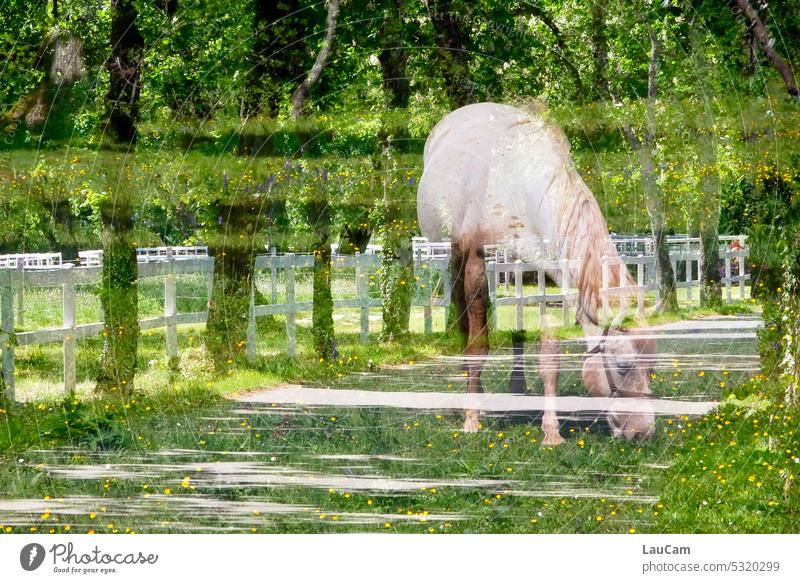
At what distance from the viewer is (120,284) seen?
7.33m

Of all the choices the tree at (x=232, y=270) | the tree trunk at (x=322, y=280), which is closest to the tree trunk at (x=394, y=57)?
the tree trunk at (x=322, y=280)

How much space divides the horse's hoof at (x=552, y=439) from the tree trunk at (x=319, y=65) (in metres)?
2.80

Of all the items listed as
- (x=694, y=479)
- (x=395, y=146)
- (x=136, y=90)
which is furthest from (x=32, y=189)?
(x=694, y=479)

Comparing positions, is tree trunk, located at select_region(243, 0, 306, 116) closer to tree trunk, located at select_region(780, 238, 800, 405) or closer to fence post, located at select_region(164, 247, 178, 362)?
fence post, located at select_region(164, 247, 178, 362)

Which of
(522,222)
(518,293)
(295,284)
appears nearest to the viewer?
(522,222)

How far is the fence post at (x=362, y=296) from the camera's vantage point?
698 centimetres

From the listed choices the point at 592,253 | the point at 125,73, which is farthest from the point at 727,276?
the point at 125,73

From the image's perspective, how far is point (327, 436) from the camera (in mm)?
6945

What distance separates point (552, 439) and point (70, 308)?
352 centimetres

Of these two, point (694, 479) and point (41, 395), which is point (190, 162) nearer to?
point (41, 395)

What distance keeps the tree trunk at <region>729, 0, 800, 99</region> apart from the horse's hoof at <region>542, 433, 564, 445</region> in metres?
3.08

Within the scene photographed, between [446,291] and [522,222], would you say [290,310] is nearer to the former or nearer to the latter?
[446,291]

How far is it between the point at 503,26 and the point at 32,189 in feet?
11.8

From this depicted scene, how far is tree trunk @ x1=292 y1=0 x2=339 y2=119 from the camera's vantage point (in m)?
7.21
